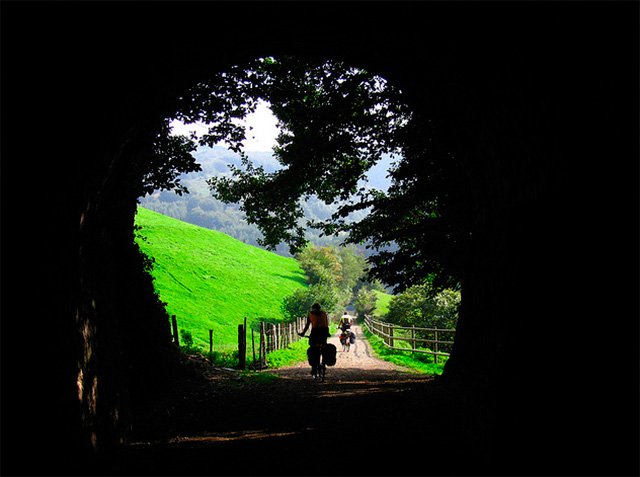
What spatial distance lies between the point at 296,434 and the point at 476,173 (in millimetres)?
3781

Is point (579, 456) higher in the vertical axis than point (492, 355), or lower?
lower

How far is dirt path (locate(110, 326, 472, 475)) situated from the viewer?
389 centimetres

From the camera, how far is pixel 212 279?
45625 mm

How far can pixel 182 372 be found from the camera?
1020 centimetres

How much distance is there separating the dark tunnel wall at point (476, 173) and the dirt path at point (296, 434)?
0.69 m

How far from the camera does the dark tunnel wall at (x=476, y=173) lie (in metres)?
2.64

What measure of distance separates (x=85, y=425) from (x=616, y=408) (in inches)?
170

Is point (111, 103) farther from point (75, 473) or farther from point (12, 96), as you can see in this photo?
point (75, 473)

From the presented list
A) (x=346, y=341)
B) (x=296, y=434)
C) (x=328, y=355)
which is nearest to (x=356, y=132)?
(x=328, y=355)

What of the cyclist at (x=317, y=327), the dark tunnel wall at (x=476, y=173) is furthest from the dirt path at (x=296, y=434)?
the cyclist at (x=317, y=327)

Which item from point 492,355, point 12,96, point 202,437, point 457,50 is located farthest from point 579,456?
point 12,96

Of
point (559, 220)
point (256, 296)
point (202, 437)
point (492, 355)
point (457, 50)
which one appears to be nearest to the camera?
point (559, 220)

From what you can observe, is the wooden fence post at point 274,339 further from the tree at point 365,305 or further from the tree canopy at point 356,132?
the tree at point 365,305

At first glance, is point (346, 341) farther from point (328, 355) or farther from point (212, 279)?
point (212, 279)
